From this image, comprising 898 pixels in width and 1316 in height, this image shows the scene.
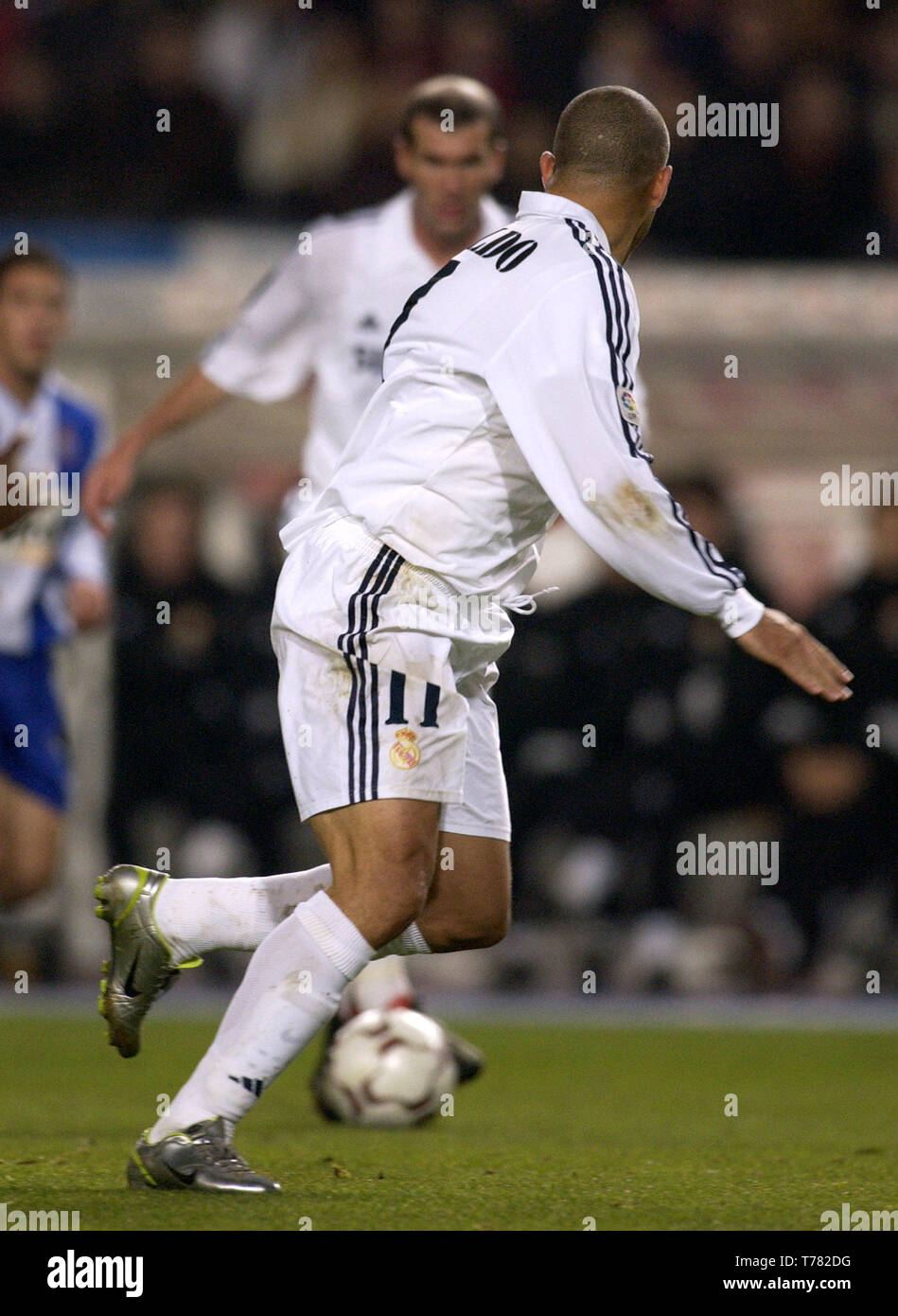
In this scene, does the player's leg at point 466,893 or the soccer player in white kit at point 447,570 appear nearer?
the soccer player in white kit at point 447,570

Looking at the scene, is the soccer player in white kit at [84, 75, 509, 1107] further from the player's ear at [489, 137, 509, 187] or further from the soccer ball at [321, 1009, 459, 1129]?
the soccer ball at [321, 1009, 459, 1129]

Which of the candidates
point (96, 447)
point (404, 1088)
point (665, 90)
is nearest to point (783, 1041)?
point (404, 1088)

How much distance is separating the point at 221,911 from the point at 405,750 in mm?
543

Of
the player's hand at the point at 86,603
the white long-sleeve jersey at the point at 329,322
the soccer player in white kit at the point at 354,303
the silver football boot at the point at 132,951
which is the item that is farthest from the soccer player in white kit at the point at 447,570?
the player's hand at the point at 86,603

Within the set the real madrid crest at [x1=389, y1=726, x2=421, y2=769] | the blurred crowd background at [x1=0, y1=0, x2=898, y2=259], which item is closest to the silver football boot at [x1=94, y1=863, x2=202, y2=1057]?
the real madrid crest at [x1=389, y1=726, x2=421, y2=769]

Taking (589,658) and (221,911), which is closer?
(221,911)

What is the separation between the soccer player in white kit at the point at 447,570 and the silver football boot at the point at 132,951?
0.33 m

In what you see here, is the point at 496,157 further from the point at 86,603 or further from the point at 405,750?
the point at 405,750

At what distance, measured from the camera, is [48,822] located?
7324 millimetres

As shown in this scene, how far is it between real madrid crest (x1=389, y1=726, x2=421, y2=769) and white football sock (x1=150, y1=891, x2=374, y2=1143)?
26 cm

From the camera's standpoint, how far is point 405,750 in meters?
3.56

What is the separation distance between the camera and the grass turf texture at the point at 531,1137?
3.41 m

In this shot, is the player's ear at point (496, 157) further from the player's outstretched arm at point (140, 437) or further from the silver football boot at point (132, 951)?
the silver football boot at point (132, 951)

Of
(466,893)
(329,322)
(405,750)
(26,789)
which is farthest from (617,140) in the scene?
(26,789)
